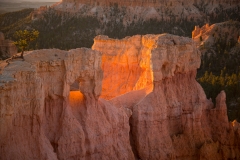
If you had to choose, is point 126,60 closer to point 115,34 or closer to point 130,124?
point 130,124

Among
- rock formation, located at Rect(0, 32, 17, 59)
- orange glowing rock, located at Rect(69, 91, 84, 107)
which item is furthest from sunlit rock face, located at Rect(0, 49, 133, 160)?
rock formation, located at Rect(0, 32, 17, 59)

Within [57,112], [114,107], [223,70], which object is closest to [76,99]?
[57,112]

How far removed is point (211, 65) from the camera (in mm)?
56094

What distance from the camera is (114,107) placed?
19.5 m

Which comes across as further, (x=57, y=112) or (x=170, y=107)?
(x=170, y=107)

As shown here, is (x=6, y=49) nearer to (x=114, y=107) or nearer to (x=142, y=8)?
(x=114, y=107)

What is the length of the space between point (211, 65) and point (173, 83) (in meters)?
34.9

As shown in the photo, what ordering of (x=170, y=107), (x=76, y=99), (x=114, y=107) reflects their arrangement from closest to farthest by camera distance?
(x=76, y=99)
(x=114, y=107)
(x=170, y=107)

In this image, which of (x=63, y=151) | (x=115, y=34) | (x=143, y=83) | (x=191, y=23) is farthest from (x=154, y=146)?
(x=191, y=23)

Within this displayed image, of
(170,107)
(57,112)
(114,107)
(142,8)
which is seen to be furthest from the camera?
(142,8)

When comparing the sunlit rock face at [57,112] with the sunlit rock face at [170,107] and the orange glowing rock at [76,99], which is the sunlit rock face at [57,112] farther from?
the sunlit rock face at [170,107]

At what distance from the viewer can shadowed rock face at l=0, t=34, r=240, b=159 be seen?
14.7 m

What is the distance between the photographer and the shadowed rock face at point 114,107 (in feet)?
48.2

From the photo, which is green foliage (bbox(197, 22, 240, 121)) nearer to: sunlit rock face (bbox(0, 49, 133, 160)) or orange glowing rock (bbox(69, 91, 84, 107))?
sunlit rock face (bbox(0, 49, 133, 160))
